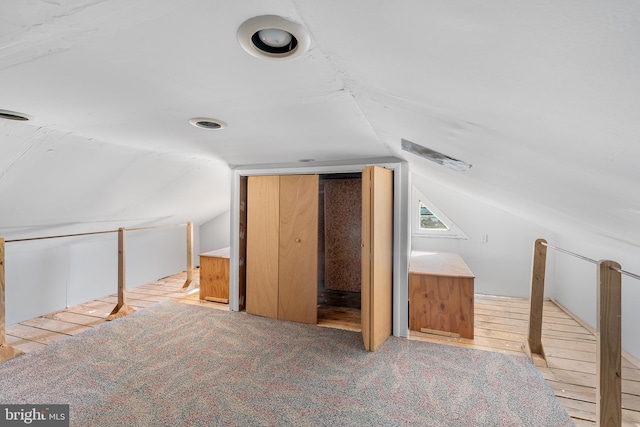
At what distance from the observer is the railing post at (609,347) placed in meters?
1.23

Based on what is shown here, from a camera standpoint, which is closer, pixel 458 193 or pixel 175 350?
pixel 175 350

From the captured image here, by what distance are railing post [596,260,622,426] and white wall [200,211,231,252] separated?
566 centimetres

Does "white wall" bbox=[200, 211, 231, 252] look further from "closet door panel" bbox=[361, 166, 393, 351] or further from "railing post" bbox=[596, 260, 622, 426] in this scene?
"railing post" bbox=[596, 260, 622, 426]

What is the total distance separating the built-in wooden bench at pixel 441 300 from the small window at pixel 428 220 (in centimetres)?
130

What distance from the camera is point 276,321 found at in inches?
133

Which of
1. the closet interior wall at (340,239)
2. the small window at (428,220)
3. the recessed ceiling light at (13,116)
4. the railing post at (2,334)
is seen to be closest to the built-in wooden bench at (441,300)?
the small window at (428,220)

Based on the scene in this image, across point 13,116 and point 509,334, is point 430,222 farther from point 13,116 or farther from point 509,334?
point 13,116

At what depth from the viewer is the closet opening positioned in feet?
14.8

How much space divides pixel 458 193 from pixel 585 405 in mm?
2828

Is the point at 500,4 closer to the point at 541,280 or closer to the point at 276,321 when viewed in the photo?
the point at 541,280

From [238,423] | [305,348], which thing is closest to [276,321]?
[305,348]

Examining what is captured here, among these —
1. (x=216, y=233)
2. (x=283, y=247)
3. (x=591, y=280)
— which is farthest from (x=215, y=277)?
(x=591, y=280)

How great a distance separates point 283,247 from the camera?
11.2 feet

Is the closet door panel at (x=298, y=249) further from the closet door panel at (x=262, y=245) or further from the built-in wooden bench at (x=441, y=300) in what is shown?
the built-in wooden bench at (x=441, y=300)
